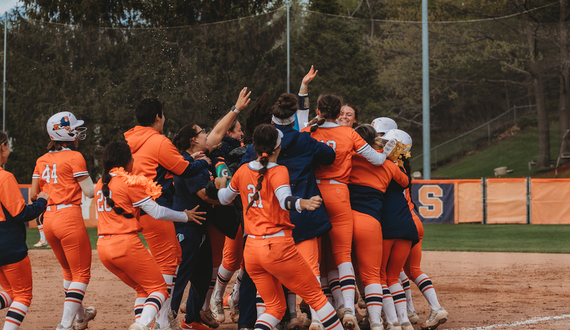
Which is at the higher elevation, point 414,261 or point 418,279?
point 414,261

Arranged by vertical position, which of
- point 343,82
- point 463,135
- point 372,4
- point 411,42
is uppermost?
point 372,4

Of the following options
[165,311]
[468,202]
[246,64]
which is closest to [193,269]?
[165,311]

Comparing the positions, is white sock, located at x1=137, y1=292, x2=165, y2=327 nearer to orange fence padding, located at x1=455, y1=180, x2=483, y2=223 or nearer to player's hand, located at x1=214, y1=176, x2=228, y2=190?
player's hand, located at x1=214, y1=176, x2=228, y2=190

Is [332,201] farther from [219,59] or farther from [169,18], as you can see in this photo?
[169,18]

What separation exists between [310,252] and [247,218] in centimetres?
67

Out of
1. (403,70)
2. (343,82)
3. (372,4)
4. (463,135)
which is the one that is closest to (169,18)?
(343,82)

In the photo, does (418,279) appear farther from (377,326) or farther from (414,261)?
(377,326)

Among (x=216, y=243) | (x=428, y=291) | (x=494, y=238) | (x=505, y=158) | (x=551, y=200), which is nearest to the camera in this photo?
(x=428, y=291)

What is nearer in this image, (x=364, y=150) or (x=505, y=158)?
(x=364, y=150)

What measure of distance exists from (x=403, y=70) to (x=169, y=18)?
10.9 meters

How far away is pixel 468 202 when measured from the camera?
55.4 feet

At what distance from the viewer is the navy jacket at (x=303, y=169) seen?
15.6ft

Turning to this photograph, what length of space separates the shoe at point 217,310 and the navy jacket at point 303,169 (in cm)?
189

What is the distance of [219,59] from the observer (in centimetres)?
2261
